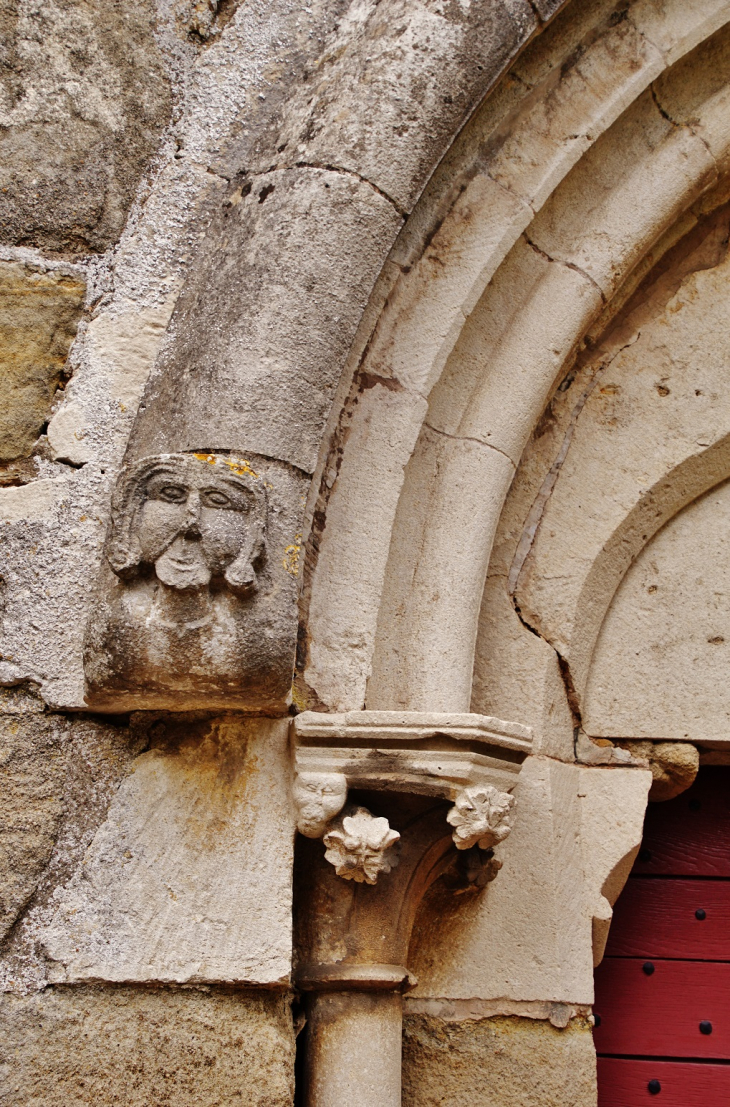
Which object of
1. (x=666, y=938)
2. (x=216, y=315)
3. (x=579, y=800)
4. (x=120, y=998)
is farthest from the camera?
(x=666, y=938)

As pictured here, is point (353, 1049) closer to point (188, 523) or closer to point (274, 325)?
point (188, 523)

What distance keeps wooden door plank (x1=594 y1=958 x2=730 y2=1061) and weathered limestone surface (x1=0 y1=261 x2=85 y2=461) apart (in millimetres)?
1501

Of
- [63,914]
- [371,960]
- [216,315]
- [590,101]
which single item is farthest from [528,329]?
[63,914]

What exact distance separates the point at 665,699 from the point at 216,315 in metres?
1.11

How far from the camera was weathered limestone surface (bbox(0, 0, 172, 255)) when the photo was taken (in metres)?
1.80

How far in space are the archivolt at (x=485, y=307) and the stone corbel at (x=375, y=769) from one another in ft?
0.37

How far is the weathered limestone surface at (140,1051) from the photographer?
1.38m

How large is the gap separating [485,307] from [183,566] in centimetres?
79

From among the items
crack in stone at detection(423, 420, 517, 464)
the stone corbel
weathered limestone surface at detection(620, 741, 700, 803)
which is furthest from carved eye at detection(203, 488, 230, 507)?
weathered limestone surface at detection(620, 741, 700, 803)

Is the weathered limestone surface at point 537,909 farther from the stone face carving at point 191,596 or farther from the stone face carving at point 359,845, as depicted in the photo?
the stone face carving at point 191,596

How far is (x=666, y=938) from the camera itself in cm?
199

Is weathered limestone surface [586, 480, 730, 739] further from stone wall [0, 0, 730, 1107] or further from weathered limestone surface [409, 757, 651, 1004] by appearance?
weathered limestone surface [409, 757, 651, 1004]

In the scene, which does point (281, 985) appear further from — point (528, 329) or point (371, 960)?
point (528, 329)

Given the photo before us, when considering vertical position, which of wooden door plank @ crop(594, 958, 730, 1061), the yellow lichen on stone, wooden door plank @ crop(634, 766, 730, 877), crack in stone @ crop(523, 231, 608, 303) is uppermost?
crack in stone @ crop(523, 231, 608, 303)
